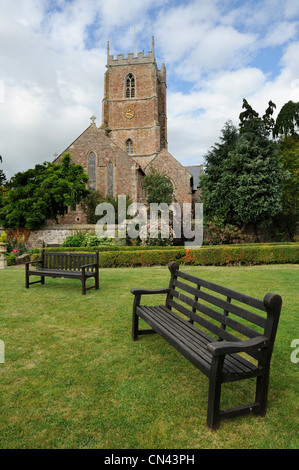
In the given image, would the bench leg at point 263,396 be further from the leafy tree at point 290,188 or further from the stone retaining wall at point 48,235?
the leafy tree at point 290,188

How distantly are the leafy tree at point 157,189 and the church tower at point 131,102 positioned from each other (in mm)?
10667

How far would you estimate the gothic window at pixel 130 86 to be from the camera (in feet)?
125

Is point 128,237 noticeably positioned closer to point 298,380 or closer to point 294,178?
point 294,178

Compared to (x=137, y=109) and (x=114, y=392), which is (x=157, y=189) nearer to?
(x=137, y=109)

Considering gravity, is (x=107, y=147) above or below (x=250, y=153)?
above

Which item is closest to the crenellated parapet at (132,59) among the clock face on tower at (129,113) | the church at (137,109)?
the church at (137,109)

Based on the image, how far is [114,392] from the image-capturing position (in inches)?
108

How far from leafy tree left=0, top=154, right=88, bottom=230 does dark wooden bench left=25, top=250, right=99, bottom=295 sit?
13.2 meters

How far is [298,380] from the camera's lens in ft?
9.73

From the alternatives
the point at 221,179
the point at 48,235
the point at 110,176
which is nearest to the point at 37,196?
the point at 48,235

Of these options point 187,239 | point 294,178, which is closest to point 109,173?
point 187,239

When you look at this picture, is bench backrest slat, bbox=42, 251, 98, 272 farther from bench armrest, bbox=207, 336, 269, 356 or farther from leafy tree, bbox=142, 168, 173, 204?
leafy tree, bbox=142, 168, 173, 204

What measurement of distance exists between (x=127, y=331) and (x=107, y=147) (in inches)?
1043

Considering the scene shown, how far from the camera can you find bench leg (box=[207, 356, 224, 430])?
2.21 meters
